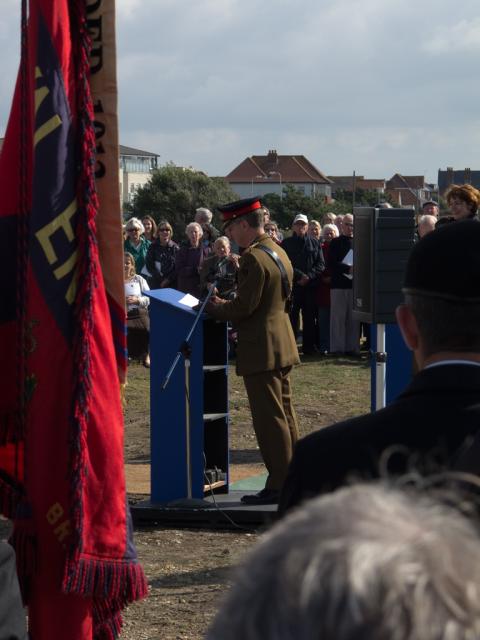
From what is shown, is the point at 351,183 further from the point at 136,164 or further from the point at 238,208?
the point at 238,208

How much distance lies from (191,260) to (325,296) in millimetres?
2266

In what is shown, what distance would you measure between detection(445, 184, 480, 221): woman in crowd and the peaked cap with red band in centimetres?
134

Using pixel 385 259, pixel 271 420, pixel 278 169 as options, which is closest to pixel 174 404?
pixel 271 420

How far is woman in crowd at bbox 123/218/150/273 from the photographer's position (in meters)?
16.3

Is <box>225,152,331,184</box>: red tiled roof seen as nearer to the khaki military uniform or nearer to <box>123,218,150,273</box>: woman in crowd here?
<box>123,218,150,273</box>: woman in crowd

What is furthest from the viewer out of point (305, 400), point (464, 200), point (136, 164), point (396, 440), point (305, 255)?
point (136, 164)

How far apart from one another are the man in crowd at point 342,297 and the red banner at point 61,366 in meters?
11.9

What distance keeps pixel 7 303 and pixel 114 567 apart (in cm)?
97

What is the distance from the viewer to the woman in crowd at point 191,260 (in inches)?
608

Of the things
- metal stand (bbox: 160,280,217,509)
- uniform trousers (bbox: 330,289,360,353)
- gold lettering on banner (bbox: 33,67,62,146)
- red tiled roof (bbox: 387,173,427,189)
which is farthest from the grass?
red tiled roof (bbox: 387,173,427,189)

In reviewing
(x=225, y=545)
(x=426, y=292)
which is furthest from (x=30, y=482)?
(x=225, y=545)

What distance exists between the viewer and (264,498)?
309 inches

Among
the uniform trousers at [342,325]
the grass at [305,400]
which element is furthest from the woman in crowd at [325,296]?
the grass at [305,400]

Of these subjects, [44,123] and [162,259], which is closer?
[44,123]
